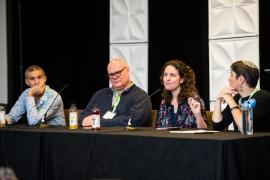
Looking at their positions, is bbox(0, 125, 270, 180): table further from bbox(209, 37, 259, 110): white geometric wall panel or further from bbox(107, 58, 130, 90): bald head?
bbox(209, 37, 259, 110): white geometric wall panel

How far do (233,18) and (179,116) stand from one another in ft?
6.84

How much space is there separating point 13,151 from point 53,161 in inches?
15.7

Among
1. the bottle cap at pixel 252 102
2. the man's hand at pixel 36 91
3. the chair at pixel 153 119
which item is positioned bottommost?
the chair at pixel 153 119

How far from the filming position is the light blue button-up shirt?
14.4 ft

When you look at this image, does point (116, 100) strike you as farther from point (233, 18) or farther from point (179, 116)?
point (233, 18)

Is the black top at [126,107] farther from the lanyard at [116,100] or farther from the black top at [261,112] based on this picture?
the black top at [261,112]

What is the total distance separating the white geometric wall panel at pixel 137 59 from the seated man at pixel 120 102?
6.67ft

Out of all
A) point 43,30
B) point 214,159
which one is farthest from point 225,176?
point 43,30

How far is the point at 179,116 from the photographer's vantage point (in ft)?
12.7

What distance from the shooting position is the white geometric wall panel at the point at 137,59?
6336mm

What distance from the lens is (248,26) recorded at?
18.1ft

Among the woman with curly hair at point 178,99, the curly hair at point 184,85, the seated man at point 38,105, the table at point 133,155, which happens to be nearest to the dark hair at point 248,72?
the table at point 133,155

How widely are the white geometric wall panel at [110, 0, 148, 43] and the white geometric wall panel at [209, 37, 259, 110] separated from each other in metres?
0.95

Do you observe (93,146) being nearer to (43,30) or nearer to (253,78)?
(253,78)
